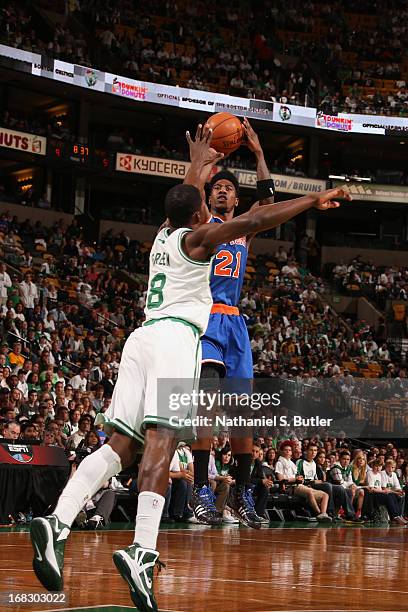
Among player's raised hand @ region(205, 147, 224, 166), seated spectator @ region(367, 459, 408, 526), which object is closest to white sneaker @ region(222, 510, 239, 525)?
seated spectator @ region(367, 459, 408, 526)

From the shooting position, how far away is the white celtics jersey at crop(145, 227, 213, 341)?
204 inches

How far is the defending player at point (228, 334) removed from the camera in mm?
7016

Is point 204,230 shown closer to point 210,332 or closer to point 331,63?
point 210,332

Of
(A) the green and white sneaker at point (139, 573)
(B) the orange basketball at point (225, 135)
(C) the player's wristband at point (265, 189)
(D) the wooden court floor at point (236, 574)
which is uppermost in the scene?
(B) the orange basketball at point (225, 135)

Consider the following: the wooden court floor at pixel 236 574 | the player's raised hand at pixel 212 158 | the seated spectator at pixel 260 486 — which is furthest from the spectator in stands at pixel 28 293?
the player's raised hand at pixel 212 158

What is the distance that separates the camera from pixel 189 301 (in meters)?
5.22

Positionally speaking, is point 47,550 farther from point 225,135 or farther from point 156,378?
point 225,135

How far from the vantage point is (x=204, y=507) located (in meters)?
6.92

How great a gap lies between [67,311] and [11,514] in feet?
32.9

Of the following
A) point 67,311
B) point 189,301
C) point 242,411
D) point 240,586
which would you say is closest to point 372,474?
point 67,311

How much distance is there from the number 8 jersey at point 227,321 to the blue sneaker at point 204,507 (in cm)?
86

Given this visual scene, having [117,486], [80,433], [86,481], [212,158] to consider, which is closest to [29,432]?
[80,433]

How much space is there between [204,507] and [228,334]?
1258 millimetres

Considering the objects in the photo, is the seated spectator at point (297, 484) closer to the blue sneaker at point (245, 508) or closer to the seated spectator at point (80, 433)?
the seated spectator at point (80, 433)
